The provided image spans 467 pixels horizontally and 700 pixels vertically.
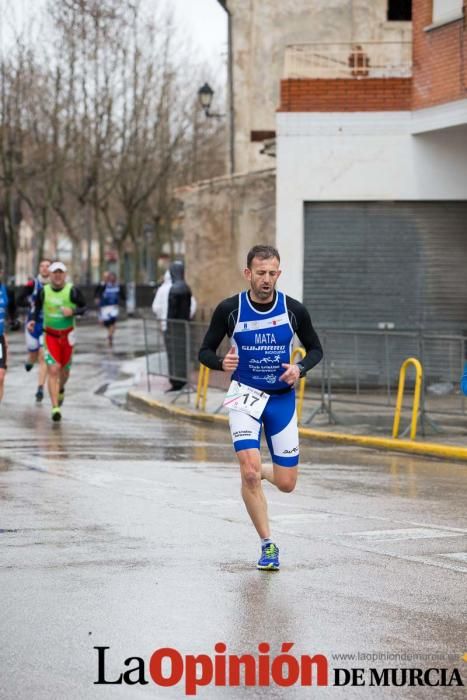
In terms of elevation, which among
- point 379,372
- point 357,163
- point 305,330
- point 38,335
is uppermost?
point 357,163

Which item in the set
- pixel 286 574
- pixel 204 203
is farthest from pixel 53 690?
pixel 204 203

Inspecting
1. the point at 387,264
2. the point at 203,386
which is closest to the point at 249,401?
the point at 203,386

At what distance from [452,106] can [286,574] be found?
1490 cm

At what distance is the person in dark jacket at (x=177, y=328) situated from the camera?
73.4 feet

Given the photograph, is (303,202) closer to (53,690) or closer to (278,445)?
(278,445)

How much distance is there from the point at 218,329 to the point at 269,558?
147 cm

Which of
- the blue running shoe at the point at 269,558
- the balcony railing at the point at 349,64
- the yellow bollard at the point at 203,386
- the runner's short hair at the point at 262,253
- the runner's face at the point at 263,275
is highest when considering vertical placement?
→ the balcony railing at the point at 349,64

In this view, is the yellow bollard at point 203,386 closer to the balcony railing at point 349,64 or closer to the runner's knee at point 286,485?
the balcony railing at point 349,64

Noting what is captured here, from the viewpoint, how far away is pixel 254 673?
638cm

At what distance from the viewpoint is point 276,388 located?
29.8 feet

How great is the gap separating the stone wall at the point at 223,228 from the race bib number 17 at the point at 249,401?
2021 cm

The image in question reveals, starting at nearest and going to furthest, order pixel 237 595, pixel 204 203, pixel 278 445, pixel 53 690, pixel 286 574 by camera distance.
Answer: pixel 53 690
pixel 237 595
pixel 286 574
pixel 278 445
pixel 204 203

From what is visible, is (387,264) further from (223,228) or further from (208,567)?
(208,567)

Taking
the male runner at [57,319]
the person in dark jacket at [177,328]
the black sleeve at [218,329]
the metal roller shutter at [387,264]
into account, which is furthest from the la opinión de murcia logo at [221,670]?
the metal roller shutter at [387,264]
